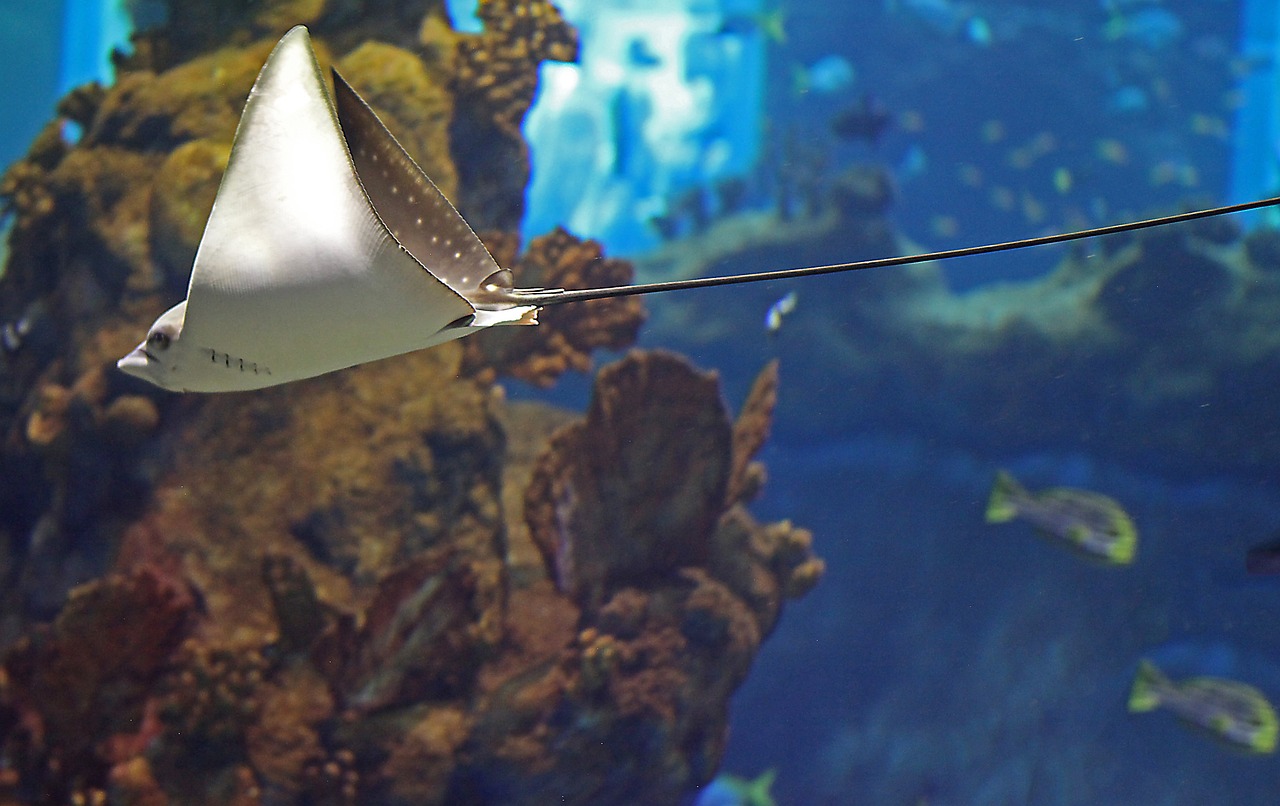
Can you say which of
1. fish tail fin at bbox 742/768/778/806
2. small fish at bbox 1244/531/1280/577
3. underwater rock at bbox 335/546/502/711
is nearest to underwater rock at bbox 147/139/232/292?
underwater rock at bbox 335/546/502/711

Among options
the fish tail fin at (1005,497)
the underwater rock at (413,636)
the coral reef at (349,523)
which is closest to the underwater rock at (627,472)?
the coral reef at (349,523)

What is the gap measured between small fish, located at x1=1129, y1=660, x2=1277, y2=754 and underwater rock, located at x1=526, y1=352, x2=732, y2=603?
4.35 metres

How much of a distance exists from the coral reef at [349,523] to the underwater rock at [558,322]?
2 cm

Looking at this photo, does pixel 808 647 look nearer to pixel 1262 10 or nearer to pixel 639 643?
pixel 639 643

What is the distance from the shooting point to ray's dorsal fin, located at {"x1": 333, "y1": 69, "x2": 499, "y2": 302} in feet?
7.18

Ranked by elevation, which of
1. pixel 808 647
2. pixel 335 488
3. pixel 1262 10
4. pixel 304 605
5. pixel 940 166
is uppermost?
pixel 1262 10

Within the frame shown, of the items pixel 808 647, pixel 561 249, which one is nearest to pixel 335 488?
pixel 561 249

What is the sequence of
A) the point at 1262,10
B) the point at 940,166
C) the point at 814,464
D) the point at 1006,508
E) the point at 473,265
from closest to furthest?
the point at 473,265
the point at 1006,508
the point at 814,464
the point at 940,166
the point at 1262,10

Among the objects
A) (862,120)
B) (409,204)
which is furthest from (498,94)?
(862,120)

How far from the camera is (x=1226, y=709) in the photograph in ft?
18.9

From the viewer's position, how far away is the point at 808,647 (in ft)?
35.7

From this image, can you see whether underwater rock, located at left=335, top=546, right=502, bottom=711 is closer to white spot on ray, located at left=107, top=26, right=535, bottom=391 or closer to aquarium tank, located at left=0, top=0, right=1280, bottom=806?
aquarium tank, located at left=0, top=0, right=1280, bottom=806

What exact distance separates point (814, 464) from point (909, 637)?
127 inches

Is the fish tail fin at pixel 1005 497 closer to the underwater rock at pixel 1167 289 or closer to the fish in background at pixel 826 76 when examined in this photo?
the underwater rock at pixel 1167 289
